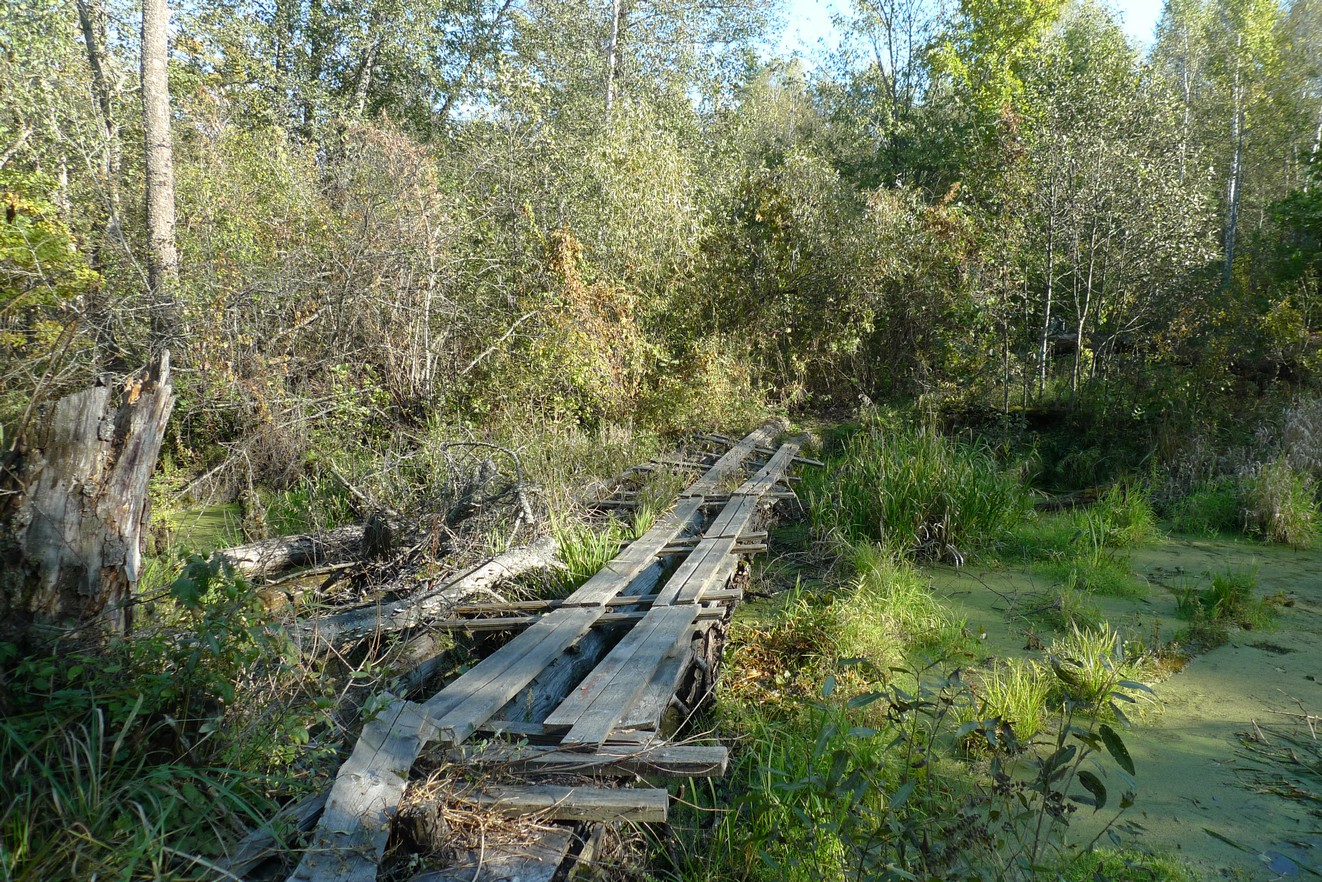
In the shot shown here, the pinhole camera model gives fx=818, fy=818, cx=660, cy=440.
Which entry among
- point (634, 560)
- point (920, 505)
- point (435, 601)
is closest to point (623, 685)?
point (435, 601)

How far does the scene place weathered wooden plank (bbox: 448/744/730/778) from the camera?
2.63 metres

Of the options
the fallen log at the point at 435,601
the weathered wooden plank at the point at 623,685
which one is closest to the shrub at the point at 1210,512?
the weathered wooden plank at the point at 623,685

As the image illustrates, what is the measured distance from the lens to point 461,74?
1714 cm

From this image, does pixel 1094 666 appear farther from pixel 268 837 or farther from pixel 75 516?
pixel 75 516

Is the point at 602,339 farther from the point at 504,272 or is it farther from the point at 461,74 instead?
the point at 461,74

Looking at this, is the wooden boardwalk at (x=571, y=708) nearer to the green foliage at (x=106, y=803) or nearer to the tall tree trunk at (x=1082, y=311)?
the green foliage at (x=106, y=803)

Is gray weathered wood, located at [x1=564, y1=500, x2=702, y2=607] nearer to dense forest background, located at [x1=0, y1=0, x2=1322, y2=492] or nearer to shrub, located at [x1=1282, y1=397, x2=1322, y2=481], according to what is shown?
dense forest background, located at [x1=0, y1=0, x2=1322, y2=492]

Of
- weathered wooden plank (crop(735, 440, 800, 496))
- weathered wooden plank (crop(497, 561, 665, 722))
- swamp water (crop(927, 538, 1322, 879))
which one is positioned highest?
weathered wooden plank (crop(735, 440, 800, 496))

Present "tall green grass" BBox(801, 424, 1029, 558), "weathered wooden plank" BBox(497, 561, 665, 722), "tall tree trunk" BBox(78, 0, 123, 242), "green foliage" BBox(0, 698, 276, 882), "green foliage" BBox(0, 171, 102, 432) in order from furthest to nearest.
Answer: "tall tree trunk" BBox(78, 0, 123, 242) < "tall green grass" BBox(801, 424, 1029, 558) < "green foliage" BBox(0, 171, 102, 432) < "weathered wooden plank" BBox(497, 561, 665, 722) < "green foliage" BBox(0, 698, 276, 882)

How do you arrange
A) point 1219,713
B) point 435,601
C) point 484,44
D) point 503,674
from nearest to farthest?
point 503,674 → point 1219,713 → point 435,601 → point 484,44

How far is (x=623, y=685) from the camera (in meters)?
3.17

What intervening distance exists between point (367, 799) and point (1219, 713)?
3.82 meters

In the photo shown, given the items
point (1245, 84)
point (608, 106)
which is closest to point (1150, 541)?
point (608, 106)

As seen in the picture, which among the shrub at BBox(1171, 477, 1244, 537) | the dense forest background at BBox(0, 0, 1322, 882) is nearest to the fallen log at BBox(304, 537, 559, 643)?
the dense forest background at BBox(0, 0, 1322, 882)
